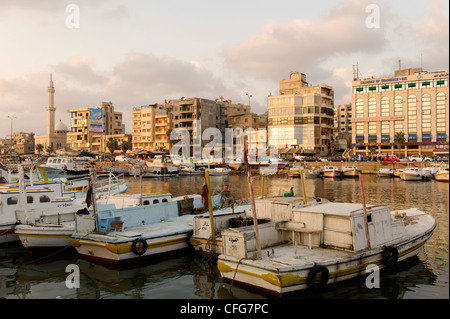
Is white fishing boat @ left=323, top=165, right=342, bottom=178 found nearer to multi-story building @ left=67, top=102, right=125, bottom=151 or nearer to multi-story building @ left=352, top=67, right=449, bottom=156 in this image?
multi-story building @ left=352, top=67, right=449, bottom=156

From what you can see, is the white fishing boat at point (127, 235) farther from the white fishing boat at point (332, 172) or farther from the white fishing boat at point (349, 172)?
the white fishing boat at point (349, 172)

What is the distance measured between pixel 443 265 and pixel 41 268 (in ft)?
57.8

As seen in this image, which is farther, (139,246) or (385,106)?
(385,106)

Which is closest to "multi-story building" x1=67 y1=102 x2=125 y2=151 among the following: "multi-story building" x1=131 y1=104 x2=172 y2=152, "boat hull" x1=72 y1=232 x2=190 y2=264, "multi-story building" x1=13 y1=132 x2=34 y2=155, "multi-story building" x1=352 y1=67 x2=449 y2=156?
"multi-story building" x1=131 y1=104 x2=172 y2=152

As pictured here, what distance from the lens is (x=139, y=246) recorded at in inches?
641

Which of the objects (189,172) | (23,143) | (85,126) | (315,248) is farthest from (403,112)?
(23,143)

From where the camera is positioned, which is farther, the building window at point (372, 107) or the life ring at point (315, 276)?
the building window at point (372, 107)

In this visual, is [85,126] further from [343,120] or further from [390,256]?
[390,256]

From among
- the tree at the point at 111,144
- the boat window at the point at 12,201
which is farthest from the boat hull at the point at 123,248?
the tree at the point at 111,144

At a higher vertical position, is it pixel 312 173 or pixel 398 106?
pixel 398 106

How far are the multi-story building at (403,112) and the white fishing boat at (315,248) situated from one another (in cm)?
8940

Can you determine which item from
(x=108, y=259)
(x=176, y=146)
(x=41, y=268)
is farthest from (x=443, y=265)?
(x=176, y=146)

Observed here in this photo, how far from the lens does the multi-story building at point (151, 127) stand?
11719 cm

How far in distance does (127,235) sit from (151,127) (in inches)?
4172
